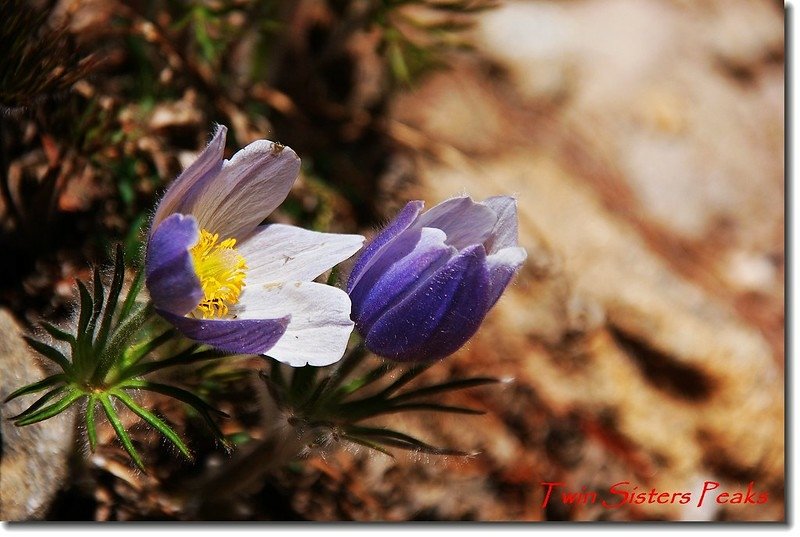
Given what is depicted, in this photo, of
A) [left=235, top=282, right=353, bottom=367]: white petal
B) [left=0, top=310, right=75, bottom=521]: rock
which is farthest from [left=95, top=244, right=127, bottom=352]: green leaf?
[left=0, top=310, right=75, bottom=521]: rock

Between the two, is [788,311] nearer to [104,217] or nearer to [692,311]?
[692,311]

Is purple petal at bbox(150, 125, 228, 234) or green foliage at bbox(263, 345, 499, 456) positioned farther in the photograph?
green foliage at bbox(263, 345, 499, 456)

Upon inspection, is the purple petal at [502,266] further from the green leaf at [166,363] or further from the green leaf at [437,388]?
the green leaf at [166,363]

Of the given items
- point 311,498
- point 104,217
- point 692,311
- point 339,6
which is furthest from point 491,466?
point 339,6

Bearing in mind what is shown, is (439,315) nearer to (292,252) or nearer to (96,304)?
(292,252)

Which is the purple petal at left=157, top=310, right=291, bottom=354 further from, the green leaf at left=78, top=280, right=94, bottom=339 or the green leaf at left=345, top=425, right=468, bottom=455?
the green leaf at left=345, top=425, right=468, bottom=455

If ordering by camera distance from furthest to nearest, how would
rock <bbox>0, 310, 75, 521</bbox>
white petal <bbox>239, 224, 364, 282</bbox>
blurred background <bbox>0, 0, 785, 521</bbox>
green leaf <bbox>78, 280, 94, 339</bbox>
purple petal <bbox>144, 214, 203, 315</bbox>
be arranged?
blurred background <bbox>0, 0, 785, 521</bbox> → rock <bbox>0, 310, 75, 521</bbox> → white petal <bbox>239, 224, 364, 282</bbox> → green leaf <bbox>78, 280, 94, 339</bbox> → purple petal <bbox>144, 214, 203, 315</bbox>
